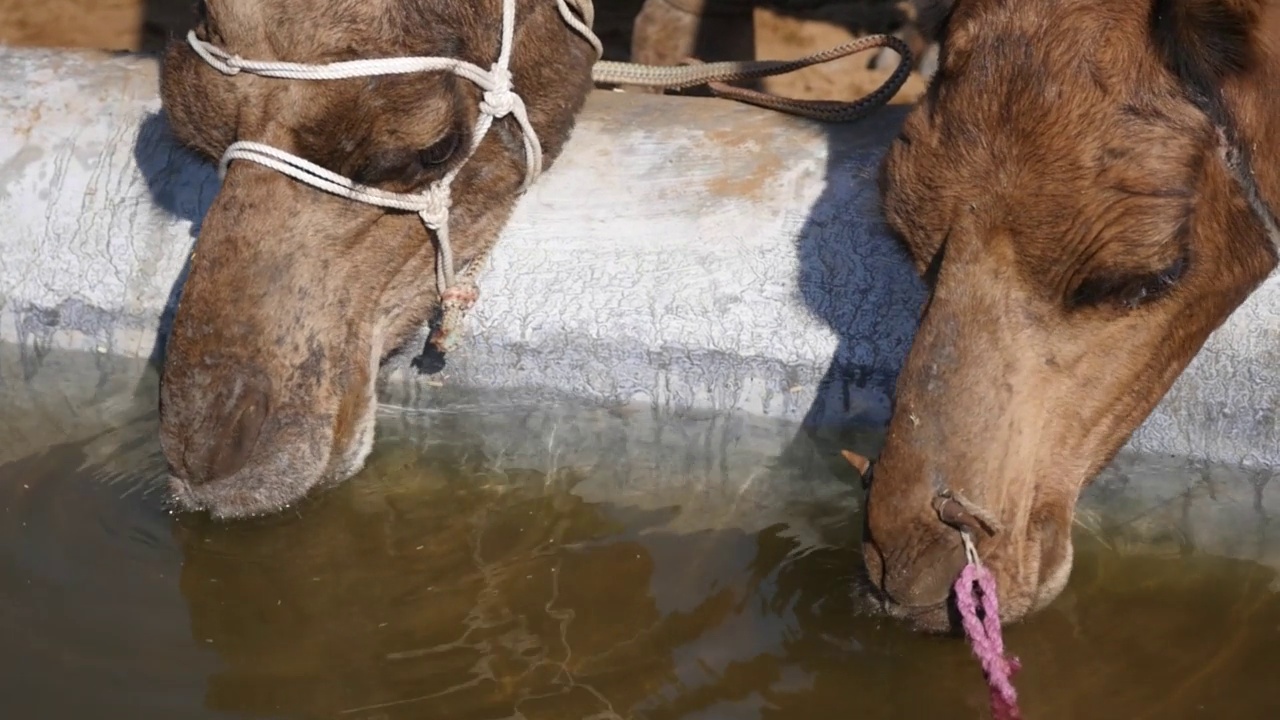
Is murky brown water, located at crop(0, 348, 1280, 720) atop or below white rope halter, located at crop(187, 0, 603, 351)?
below

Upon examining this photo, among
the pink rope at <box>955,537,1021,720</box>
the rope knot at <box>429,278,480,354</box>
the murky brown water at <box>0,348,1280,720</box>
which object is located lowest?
the murky brown water at <box>0,348,1280,720</box>

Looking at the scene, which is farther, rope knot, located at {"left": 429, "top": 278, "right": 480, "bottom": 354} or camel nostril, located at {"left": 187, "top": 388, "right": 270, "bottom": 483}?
rope knot, located at {"left": 429, "top": 278, "right": 480, "bottom": 354}

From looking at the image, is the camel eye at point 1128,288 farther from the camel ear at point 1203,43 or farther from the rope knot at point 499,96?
the rope knot at point 499,96

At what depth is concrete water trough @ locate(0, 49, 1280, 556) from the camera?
4.09m

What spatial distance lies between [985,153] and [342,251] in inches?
59.1

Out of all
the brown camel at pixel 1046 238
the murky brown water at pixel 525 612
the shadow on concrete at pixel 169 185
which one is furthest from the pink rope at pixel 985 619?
the shadow on concrete at pixel 169 185

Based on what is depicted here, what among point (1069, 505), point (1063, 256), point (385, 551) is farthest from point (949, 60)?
point (385, 551)

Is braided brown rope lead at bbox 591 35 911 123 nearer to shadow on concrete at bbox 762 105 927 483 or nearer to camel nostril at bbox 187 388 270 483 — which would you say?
shadow on concrete at bbox 762 105 927 483

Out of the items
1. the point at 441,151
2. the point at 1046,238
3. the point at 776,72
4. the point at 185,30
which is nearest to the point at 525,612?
the point at 441,151

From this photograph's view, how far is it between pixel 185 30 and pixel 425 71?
3.84m

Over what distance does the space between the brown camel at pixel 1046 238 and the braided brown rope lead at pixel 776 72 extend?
1.29 meters

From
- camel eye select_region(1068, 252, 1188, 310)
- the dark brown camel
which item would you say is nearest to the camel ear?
camel eye select_region(1068, 252, 1188, 310)

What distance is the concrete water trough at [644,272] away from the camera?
4090 mm

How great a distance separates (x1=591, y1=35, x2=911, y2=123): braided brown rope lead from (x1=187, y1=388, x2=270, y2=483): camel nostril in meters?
1.56
